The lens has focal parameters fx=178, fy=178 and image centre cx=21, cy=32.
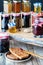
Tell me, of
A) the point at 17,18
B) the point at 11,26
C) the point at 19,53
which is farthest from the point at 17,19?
the point at 19,53

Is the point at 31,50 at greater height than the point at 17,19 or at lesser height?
lesser

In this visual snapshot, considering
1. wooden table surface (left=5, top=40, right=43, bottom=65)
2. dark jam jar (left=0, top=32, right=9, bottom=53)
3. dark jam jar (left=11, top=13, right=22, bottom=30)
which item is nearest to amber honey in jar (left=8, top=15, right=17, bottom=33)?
dark jam jar (left=11, top=13, right=22, bottom=30)

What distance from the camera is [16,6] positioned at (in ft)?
4.58

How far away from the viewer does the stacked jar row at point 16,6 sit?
1.40 m

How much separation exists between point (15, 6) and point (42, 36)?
398mm

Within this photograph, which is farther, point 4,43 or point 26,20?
point 26,20

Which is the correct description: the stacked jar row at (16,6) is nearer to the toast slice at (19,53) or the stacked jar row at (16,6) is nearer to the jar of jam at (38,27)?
the jar of jam at (38,27)

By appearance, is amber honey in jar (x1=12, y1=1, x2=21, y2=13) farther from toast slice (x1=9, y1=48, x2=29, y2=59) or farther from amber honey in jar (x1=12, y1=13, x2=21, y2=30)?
toast slice (x1=9, y1=48, x2=29, y2=59)

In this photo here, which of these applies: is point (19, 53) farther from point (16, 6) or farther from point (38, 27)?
point (16, 6)

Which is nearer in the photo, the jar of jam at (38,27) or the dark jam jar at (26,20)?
the jar of jam at (38,27)

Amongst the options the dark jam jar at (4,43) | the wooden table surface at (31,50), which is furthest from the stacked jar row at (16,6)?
the dark jam jar at (4,43)

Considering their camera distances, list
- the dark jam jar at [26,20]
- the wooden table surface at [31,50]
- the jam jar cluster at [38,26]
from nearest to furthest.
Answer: the wooden table surface at [31,50] < the jam jar cluster at [38,26] < the dark jam jar at [26,20]

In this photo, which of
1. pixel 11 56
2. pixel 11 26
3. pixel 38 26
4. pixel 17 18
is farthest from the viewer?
pixel 17 18

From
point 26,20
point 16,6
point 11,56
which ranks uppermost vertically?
point 16,6
